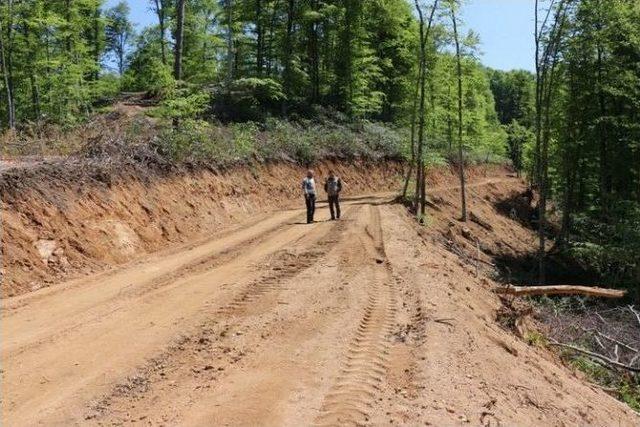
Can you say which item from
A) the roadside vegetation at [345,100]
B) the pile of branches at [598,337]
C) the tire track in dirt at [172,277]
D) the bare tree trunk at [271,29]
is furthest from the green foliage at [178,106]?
the bare tree trunk at [271,29]

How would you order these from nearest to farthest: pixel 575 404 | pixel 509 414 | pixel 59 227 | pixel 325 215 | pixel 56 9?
pixel 509 414, pixel 575 404, pixel 59 227, pixel 325 215, pixel 56 9

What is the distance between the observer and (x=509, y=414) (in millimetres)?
6230

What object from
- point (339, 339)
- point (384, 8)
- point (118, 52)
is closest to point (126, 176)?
point (339, 339)

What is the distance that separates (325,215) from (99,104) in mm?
23751

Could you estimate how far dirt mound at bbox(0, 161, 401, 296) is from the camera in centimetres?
1136

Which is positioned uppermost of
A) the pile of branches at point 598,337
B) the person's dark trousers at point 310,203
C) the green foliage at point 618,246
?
the person's dark trousers at point 310,203

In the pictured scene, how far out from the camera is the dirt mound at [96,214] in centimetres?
1136

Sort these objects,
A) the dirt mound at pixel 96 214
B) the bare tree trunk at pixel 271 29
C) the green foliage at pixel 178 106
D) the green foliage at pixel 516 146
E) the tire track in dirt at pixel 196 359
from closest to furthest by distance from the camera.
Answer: the tire track in dirt at pixel 196 359
the dirt mound at pixel 96 214
the green foliage at pixel 178 106
the bare tree trunk at pixel 271 29
the green foliage at pixel 516 146

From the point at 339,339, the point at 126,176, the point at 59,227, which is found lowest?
the point at 339,339

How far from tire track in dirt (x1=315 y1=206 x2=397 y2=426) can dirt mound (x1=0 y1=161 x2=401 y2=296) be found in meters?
6.61

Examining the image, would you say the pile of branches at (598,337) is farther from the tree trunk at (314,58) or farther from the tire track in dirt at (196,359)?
the tree trunk at (314,58)

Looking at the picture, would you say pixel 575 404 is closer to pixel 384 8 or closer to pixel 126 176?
pixel 126 176

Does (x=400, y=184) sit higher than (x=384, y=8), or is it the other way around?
(x=384, y=8)

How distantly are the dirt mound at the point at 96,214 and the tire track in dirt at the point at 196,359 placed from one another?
439 cm
